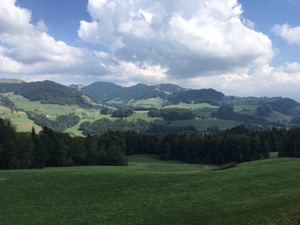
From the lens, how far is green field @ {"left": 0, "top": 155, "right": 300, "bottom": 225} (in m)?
31.2

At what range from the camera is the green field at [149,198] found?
3122cm

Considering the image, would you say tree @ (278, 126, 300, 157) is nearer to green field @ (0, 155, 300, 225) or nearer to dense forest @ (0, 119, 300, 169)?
dense forest @ (0, 119, 300, 169)

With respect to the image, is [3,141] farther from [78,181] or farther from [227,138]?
[227,138]

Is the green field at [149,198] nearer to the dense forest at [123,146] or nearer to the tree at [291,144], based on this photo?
the dense forest at [123,146]

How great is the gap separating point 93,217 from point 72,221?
1936 mm

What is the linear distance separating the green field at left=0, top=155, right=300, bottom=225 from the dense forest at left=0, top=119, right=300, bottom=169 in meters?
49.0

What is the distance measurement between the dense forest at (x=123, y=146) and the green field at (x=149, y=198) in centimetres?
4904

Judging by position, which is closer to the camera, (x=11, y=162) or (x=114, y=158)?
(x=11, y=162)

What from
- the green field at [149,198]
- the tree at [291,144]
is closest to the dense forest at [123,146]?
the tree at [291,144]

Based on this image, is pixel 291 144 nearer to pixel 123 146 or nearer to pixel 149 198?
pixel 123 146

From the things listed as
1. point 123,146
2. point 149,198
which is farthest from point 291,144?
point 149,198

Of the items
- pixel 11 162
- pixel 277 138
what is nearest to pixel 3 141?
pixel 11 162

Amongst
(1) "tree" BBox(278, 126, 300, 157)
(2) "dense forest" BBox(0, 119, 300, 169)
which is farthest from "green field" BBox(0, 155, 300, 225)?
(1) "tree" BBox(278, 126, 300, 157)

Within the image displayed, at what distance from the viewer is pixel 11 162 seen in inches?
3740
